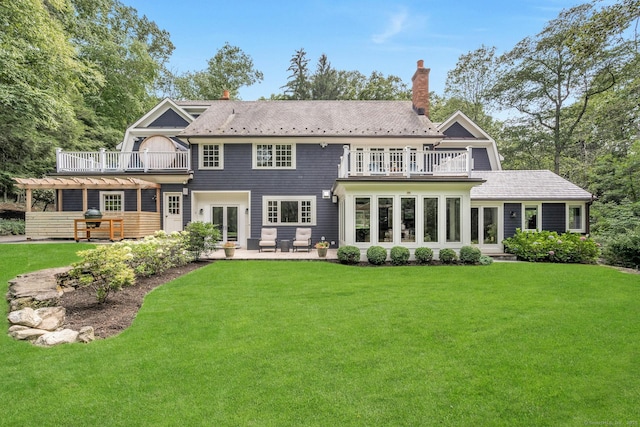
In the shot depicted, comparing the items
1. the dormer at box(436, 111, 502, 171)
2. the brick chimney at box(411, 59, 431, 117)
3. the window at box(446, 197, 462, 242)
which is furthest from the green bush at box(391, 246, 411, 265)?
the dormer at box(436, 111, 502, 171)

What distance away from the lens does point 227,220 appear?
15266 mm

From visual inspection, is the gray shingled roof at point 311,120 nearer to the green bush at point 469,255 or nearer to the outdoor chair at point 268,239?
the outdoor chair at point 268,239

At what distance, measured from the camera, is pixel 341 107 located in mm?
17125

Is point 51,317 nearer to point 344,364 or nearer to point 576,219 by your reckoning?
point 344,364

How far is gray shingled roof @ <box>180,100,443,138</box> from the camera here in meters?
14.7

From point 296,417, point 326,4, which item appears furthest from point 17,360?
point 326,4

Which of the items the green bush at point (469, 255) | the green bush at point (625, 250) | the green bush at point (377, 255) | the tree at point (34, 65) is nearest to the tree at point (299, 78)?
the tree at point (34, 65)

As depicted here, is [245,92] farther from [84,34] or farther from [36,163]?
[36,163]

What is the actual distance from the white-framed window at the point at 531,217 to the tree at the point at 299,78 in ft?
76.6

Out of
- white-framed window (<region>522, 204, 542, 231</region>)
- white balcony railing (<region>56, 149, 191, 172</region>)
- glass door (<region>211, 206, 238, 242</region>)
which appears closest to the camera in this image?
white-framed window (<region>522, 204, 542, 231</region>)

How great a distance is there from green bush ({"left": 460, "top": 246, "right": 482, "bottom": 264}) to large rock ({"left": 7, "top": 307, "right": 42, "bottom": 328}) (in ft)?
34.5

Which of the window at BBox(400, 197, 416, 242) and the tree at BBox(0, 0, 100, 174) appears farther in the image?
the tree at BBox(0, 0, 100, 174)

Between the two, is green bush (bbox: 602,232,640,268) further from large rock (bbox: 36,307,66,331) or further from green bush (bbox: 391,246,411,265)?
large rock (bbox: 36,307,66,331)

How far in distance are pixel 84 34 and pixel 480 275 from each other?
24.2m
